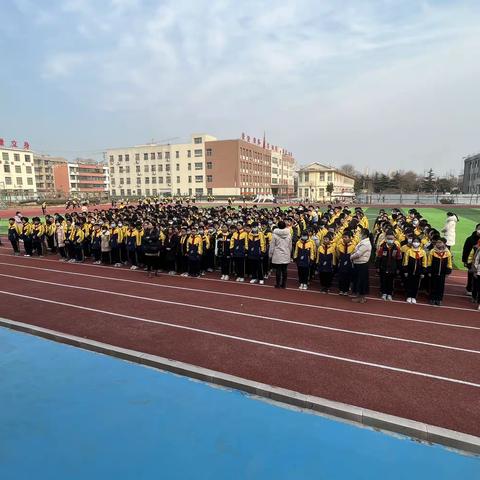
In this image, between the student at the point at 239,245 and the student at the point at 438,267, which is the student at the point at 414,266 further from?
the student at the point at 239,245

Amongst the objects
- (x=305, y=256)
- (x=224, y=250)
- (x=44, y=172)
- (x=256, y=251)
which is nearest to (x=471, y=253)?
(x=305, y=256)

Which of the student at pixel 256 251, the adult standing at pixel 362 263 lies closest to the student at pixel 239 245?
the student at pixel 256 251

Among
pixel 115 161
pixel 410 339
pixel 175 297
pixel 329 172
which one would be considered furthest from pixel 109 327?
pixel 115 161

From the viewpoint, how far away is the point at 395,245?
817cm

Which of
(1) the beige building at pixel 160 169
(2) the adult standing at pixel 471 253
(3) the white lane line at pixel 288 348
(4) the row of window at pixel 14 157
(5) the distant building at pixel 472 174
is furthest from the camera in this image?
(1) the beige building at pixel 160 169

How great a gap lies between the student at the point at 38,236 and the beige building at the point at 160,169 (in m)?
62.4

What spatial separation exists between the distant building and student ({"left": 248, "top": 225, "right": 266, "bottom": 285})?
68744 mm

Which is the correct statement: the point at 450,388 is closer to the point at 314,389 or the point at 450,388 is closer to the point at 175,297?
the point at 314,389

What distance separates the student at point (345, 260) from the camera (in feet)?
27.1

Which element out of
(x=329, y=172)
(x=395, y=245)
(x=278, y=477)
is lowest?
(x=278, y=477)

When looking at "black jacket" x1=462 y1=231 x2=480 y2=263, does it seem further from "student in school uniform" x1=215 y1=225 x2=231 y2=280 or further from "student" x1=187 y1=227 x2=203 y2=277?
"student" x1=187 y1=227 x2=203 y2=277

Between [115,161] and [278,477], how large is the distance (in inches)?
3449

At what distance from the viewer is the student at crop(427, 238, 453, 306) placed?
24.7 feet

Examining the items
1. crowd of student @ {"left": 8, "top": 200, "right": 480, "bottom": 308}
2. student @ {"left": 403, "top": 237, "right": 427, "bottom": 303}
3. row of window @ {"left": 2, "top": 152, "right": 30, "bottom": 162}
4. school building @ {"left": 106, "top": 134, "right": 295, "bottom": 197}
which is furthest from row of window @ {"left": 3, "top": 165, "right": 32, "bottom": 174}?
student @ {"left": 403, "top": 237, "right": 427, "bottom": 303}
